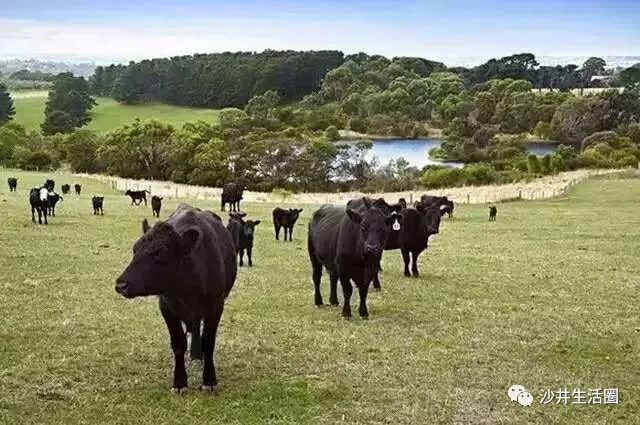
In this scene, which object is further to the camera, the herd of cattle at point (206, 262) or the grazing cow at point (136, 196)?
the grazing cow at point (136, 196)

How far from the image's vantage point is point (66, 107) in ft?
416

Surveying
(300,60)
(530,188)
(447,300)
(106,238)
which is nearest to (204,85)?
(300,60)

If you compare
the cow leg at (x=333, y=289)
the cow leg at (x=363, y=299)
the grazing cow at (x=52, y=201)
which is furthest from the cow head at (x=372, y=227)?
the grazing cow at (x=52, y=201)

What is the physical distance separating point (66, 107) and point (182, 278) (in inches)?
4933

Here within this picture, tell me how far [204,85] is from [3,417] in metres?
146

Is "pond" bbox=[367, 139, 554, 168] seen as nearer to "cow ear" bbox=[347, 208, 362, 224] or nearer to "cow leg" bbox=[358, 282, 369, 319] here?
"cow leg" bbox=[358, 282, 369, 319]

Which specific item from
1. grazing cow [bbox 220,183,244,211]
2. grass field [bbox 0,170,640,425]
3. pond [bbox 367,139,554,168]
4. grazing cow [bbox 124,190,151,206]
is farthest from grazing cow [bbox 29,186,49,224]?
pond [bbox 367,139,554,168]

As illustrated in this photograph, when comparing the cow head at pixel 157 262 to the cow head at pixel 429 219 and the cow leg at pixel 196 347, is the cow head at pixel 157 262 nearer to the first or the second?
the cow leg at pixel 196 347

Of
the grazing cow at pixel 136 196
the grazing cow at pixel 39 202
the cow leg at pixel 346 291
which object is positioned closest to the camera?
the cow leg at pixel 346 291

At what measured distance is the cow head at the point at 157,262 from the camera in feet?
28.6

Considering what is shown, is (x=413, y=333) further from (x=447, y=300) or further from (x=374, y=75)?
(x=374, y=75)

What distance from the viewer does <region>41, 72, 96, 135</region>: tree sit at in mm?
121750

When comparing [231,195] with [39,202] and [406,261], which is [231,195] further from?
[406,261]

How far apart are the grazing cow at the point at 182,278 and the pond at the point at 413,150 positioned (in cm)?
7849
